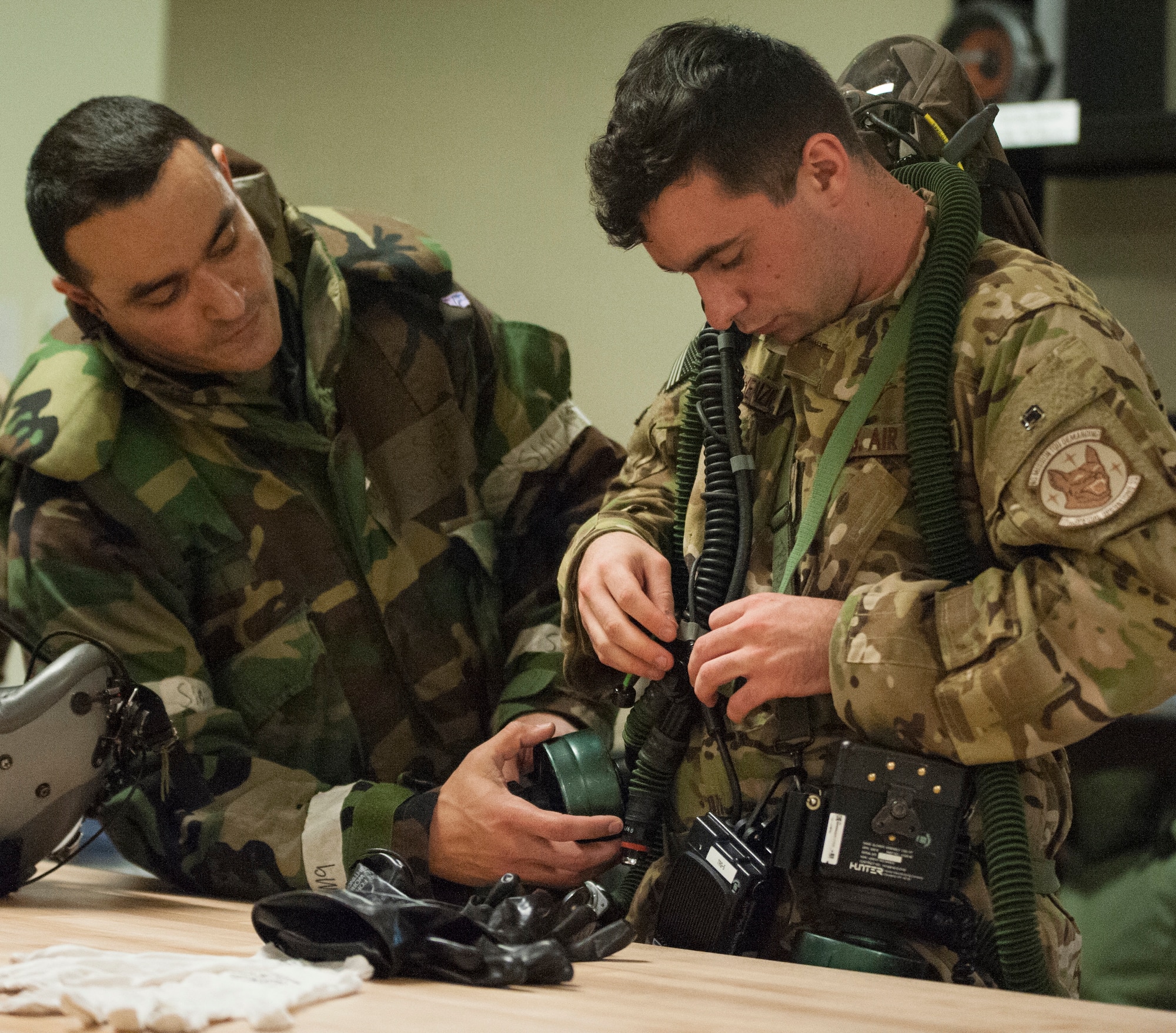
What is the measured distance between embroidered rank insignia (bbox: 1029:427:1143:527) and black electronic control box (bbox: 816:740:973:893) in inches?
10.1

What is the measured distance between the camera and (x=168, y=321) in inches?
66.1

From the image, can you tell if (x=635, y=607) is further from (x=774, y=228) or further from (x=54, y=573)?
(x=54, y=573)

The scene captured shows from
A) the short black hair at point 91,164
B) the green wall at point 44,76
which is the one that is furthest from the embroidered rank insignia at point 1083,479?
the green wall at point 44,76

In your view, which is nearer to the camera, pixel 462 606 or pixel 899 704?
pixel 899 704

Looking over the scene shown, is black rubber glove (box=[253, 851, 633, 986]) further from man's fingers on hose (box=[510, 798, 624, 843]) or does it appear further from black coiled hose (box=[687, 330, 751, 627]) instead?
black coiled hose (box=[687, 330, 751, 627])

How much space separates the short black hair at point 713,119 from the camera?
1171 mm

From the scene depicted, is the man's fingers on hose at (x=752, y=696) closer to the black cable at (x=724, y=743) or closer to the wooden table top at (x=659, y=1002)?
the black cable at (x=724, y=743)

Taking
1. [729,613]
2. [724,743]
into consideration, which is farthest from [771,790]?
[729,613]

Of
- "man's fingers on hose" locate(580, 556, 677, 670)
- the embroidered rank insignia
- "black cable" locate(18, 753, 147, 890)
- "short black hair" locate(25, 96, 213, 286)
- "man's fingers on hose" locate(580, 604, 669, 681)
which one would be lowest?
"black cable" locate(18, 753, 147, 890)

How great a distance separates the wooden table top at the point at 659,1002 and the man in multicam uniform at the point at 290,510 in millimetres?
344

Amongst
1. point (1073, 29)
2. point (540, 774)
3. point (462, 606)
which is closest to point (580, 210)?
point (1073, 29)

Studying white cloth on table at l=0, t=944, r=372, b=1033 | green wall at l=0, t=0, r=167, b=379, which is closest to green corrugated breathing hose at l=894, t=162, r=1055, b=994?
white cloth on table at l=0, t=944, r=372, b=1033

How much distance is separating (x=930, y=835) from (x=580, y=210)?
226cm

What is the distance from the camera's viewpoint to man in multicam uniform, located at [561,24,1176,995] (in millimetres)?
1043
